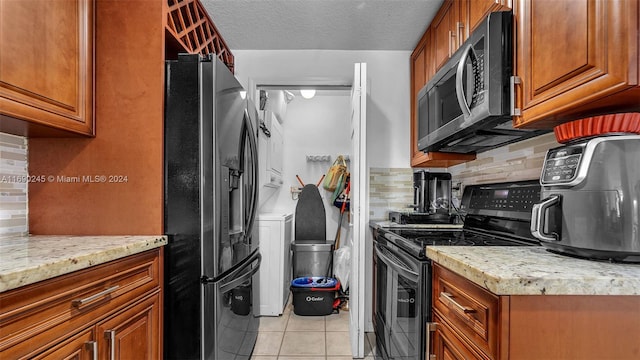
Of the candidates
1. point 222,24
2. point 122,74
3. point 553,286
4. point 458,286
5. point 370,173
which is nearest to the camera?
point 553,286

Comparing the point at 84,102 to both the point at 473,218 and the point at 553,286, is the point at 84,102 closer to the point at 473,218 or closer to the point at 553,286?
the point at 553,286

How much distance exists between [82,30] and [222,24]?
1109 millimetres

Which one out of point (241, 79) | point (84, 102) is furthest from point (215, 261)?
point (241, 79)

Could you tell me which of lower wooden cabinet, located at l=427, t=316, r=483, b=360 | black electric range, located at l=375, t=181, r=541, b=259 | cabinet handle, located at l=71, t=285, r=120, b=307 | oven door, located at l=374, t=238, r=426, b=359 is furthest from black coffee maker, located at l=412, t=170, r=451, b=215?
cabinet handle, located at l=71, t=285, r=120, b=307

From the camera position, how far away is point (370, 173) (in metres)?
2.74

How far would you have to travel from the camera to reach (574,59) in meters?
0.95

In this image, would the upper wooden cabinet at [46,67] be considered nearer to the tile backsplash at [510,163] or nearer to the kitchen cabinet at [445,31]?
the kitchen cabinet at [445,31]

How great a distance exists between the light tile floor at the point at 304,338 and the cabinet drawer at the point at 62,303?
4.26ft

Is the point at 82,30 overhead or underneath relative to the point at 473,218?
overhead

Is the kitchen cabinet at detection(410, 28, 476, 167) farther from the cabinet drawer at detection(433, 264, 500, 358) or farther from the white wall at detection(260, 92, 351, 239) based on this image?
the white wall at detection(260, 92, 351, 239)

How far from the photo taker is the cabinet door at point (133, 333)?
1.05m

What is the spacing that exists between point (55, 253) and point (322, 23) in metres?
2.01

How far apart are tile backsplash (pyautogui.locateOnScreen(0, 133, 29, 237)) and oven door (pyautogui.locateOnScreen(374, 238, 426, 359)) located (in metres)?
1.62

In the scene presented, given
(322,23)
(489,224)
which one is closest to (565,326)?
Answer: (489,224)
